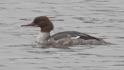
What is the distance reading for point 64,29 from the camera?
26766 millimetres

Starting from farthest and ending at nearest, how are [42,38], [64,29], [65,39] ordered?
[64,29], [42,38], [65,39]

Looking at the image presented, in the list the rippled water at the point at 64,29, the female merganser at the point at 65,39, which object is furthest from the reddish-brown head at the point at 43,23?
the rippled water at the point at 64,29

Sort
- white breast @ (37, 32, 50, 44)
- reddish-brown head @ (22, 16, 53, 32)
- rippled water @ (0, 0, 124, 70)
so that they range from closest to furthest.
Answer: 1. rippled water @ (0, 0, 124, 70)
2. white breast @ (37, 32, 50, 44)
3. reddish-brown head @ (22, 16, 53, 32)

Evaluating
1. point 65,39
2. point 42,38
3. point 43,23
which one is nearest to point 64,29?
point 43,23

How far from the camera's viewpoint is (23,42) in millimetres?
23734

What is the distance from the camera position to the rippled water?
20088 millimetres

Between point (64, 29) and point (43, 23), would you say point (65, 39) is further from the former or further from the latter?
point (64, 29)

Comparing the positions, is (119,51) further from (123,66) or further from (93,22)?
(93,22)

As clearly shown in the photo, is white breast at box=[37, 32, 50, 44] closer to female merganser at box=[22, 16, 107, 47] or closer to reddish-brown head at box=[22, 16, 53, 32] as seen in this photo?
female merganser at box=[22, 16, 107, 47]

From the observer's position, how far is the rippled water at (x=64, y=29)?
2009 centimetres

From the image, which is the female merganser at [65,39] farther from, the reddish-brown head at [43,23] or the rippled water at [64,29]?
the rippled water at [64,29]

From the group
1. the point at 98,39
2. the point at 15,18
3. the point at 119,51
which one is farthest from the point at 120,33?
the point at 15,18

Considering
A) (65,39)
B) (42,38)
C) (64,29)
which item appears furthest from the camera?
(64,29)

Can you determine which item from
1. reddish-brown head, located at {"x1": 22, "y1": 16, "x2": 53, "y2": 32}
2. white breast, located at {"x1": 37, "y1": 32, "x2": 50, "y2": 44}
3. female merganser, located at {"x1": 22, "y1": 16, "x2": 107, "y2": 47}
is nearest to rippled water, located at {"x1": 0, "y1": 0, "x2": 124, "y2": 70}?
white breast, located at {"x1": 37, "y1": 32, "x2": 50, "y2": 44}
